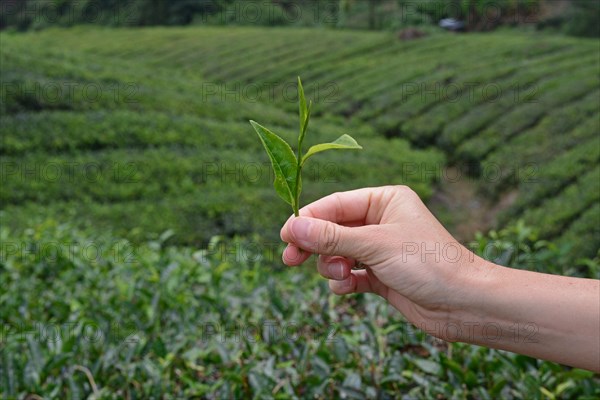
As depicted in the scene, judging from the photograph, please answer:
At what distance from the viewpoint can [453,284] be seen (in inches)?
39.6

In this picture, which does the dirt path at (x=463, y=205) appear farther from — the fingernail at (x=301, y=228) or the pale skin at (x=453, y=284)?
the fingernail at (x=301, y=228)

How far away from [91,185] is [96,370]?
13.9 feet

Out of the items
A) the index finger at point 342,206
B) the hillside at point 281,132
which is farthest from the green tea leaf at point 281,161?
the hillside at point 281,132

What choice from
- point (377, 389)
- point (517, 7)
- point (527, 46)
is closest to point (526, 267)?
point (377, 389)

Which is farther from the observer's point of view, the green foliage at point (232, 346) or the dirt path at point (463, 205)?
the dirt path at point (463, 205)

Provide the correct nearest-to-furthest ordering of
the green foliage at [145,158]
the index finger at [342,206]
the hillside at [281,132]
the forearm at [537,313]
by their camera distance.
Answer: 1. the forearm at [537,313]
2. the index finger at [342,206]
3. the hillside at [281,132]
4. the green foliage at [145,158]

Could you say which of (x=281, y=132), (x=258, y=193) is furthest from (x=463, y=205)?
(x=281, y=132)

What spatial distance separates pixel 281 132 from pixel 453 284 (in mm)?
6183

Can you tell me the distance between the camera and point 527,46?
9.32 meters

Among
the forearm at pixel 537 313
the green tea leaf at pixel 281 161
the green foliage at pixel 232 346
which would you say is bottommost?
the green foliage at pixel 232 346

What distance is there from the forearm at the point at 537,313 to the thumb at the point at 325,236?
20 cm

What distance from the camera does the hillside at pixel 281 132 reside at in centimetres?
498

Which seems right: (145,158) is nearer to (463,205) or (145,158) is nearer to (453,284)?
(463,205)

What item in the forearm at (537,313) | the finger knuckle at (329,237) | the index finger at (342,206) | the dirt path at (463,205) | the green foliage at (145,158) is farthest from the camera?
the dirt path at (463,205)
